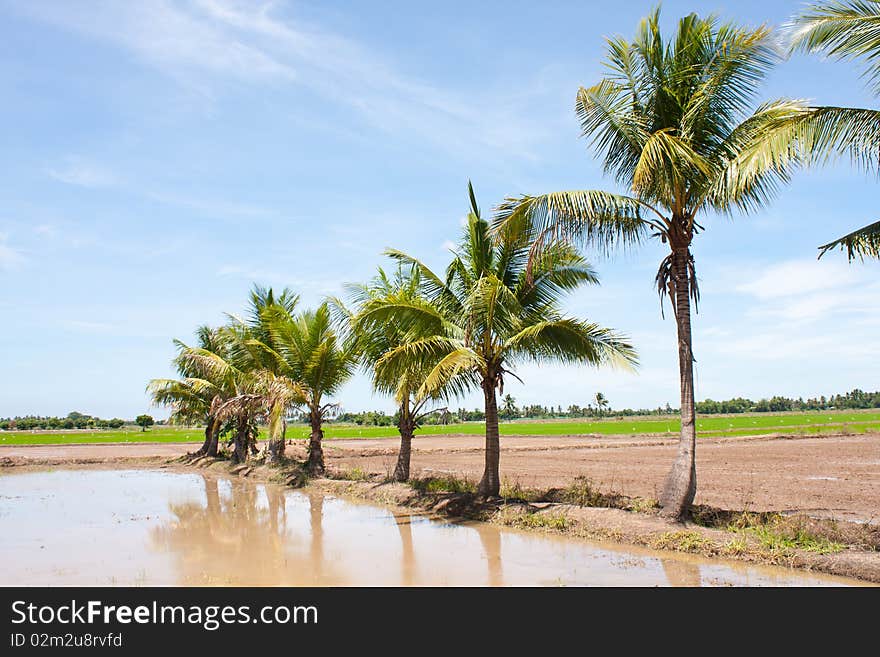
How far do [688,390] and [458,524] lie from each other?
503 centimetres

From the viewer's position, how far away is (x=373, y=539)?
11219mm

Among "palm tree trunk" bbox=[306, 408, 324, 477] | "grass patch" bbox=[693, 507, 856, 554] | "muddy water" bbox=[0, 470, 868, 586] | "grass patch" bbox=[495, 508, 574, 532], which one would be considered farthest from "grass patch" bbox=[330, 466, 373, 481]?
"grass patch" bbox=[693, 507, 856, 554]

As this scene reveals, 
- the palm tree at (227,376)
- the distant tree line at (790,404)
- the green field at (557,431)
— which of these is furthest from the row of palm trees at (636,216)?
the distant tree line at (790,404)

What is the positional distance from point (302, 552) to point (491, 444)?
4.56m

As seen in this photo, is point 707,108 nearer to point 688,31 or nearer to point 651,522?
point 688,31

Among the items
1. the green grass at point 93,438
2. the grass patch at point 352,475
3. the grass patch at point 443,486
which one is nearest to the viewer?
the grass patch at point 443,486

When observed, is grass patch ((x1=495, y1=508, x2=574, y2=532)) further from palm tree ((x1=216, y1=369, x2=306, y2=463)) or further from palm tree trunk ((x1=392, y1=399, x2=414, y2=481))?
palm tree ((x1=216, y1=369, x2=306, y2=463))

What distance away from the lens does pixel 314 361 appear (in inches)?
776

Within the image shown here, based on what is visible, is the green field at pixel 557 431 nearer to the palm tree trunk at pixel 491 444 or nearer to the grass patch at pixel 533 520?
the palm tree trunk at pixel 491 444

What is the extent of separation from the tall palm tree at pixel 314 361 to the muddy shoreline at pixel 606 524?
1.79m

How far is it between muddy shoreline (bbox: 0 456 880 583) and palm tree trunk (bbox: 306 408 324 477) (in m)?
0.74

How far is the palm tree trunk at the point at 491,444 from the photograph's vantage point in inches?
519

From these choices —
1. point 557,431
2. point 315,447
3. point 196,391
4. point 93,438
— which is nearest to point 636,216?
point 315,447
